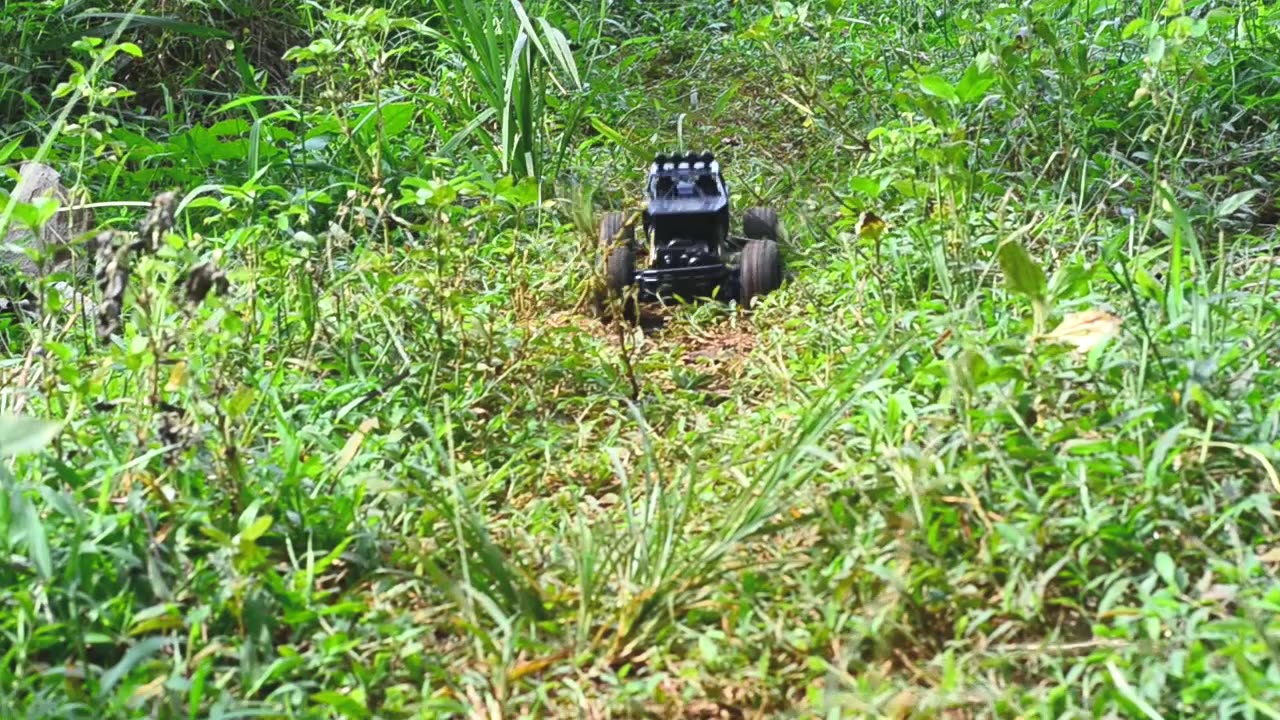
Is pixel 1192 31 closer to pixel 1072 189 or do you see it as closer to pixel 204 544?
pixel 1072 189

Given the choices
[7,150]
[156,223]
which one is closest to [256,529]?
[156,223]

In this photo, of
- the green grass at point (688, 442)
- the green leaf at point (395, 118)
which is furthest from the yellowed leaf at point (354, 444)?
the green leaf at point (395, 118)

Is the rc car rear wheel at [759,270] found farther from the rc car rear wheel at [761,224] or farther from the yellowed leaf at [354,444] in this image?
the yellowed leaf at [354,444]

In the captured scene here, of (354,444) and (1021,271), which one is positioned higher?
(1021,271)

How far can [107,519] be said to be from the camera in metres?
2.19

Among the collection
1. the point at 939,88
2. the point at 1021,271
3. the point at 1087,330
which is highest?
the point at 939,88

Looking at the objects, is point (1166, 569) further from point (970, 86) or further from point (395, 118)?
point (395, 118)

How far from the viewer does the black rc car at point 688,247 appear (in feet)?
11.4

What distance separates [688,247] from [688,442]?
902mm

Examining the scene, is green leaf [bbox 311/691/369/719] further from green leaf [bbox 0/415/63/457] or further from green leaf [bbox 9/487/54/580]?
green leaf [bbox 0/415/63/457]

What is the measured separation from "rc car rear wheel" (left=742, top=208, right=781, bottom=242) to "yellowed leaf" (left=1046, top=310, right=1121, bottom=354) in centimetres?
137

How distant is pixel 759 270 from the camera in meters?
3.47

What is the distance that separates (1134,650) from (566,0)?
430 cm

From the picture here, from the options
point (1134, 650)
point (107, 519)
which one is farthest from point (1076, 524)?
point (107, 519)
